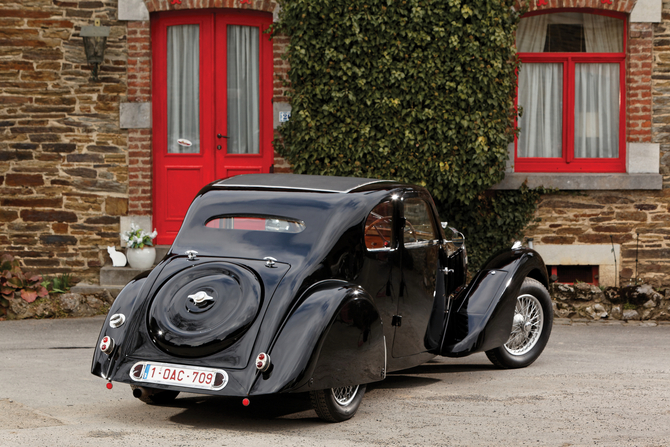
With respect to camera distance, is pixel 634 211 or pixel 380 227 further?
pixel 634 211

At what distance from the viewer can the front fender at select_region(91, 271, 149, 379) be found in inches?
207

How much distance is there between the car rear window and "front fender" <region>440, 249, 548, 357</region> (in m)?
1.67

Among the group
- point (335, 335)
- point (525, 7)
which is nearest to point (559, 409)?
point (335, 335)

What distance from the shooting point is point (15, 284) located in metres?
10.2

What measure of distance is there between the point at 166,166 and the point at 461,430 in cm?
711

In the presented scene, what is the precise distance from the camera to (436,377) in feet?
22.6

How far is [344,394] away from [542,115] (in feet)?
23.6

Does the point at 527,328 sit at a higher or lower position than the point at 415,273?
lower

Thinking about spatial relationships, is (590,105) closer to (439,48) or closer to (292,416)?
(439,48)

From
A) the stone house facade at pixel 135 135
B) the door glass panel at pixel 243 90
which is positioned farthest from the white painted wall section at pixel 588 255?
the door glass panel at pixel 243 90

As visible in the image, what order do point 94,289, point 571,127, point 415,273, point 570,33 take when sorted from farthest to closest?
1. point 571,127
2. point 570,33
3. point 94,289
4. point 415,273

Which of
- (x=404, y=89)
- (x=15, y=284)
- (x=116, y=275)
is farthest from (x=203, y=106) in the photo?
(x=15, y=284)

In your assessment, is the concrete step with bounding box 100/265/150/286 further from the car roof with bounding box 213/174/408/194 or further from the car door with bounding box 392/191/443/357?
the car door with bounding box 392/191/443/357

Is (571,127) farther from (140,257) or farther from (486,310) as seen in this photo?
(140,257)
